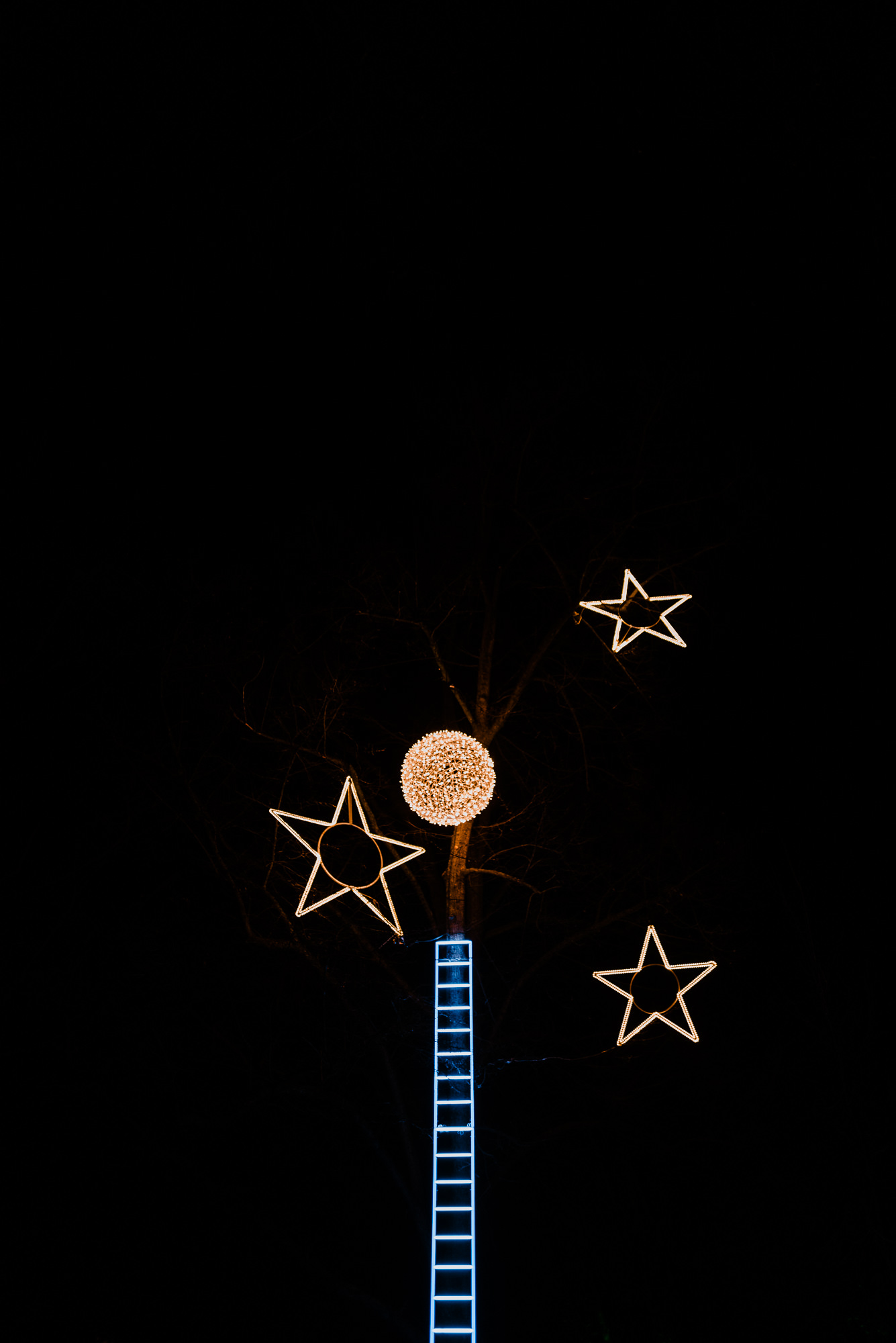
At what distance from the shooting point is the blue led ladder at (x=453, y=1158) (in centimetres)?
741

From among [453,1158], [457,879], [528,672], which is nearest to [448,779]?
[457,879]

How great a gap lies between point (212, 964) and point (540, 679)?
456cm

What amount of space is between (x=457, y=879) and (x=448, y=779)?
2.54 m

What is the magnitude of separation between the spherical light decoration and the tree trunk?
2011 millimetres

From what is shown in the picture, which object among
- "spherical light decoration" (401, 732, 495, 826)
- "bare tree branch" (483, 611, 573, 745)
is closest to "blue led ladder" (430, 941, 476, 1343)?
"spherical light decoration" (401, 732, 495, 826)

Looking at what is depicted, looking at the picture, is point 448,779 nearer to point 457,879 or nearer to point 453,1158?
point 457,879

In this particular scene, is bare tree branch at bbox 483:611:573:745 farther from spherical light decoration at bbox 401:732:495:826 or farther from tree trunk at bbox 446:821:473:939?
spherical light decoration at bbox 401:732:495:826

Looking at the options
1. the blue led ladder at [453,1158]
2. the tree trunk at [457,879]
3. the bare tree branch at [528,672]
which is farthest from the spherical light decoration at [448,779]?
the bare tree branch at [528,672]

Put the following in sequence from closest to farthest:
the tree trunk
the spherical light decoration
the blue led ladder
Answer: the spherical light decoration, the blue led ladder, the tree trunk

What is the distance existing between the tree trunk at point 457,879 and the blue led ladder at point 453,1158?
13.4 inches

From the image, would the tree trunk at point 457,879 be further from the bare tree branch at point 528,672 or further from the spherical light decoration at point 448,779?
the spherical light decoration at point 448,779

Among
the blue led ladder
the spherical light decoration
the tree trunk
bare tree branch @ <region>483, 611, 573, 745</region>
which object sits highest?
bare tree branch @ <region>483, 611, 573, 745</region>

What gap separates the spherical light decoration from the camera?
700cm

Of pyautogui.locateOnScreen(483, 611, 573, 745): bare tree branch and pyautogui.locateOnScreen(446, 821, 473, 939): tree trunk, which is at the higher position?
pyautogui.locateOnScreen(483, 611, 573, 745): bare tree branch
